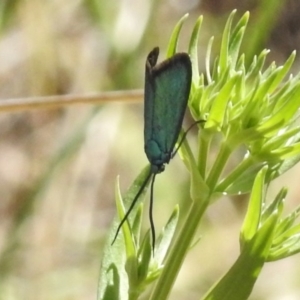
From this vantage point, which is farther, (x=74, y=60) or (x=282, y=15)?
(x=282, y=15)

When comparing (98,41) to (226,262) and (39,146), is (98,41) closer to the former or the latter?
(39,146)

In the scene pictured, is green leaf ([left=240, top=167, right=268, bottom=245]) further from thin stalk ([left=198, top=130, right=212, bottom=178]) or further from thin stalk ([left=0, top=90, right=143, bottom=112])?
thin stalk ([left=0, top=90, right=143, bottom=112])

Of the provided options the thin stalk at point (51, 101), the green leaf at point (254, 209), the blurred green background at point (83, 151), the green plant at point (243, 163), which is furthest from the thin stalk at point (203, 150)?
the blurred green background at point (83, 151)

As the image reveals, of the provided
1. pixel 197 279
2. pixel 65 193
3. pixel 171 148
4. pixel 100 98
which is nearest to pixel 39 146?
pixel 65 193

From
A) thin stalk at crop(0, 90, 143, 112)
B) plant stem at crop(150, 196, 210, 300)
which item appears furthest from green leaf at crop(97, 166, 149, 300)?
thin stalk at crop(0, 90, 143, 112)

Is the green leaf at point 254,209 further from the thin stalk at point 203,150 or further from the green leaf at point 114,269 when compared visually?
the green leaf at point 114,269

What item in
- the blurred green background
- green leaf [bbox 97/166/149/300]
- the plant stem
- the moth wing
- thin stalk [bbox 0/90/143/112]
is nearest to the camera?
the moth wing
